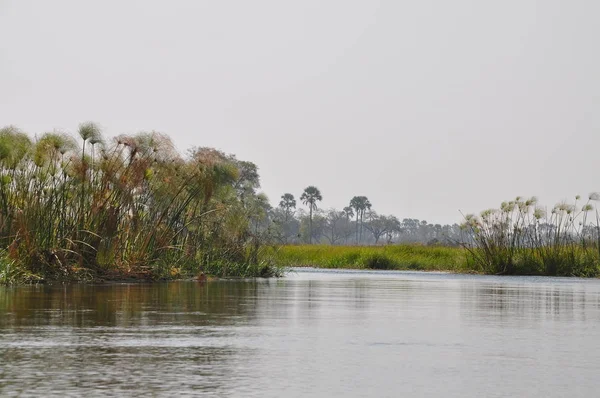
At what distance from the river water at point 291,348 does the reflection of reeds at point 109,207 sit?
578 cm

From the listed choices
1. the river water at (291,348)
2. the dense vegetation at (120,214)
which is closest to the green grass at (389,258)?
the dense vegetation at (120,214)

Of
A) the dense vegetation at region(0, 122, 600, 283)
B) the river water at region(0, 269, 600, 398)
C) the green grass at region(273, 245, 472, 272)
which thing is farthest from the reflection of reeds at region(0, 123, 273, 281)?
the green grass at region(273, 245, 472, 272)

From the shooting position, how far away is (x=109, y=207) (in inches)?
1003

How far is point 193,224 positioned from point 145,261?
15.0ft

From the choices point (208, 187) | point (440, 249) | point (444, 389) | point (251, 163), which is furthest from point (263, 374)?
point (251, 163)

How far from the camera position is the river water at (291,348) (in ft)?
26.1

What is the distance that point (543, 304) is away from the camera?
19.1 meters

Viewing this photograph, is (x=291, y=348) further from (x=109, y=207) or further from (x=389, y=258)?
(x=389, y=258)

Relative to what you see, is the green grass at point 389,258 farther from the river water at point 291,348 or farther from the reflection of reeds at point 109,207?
the river water at point 291,348

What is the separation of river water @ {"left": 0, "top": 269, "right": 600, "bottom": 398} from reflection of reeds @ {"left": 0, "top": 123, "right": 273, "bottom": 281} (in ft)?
19.0

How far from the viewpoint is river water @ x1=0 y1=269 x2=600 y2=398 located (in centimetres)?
794

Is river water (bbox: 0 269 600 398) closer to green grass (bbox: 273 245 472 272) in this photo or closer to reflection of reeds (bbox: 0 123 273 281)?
reflection of reeds (bbox: 0 123 273 281)

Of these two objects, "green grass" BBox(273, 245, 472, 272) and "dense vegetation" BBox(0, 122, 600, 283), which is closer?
"dense vegetation" BBox(0, 122, 600, 283)

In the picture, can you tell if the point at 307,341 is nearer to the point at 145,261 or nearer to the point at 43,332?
the point at 43,332
